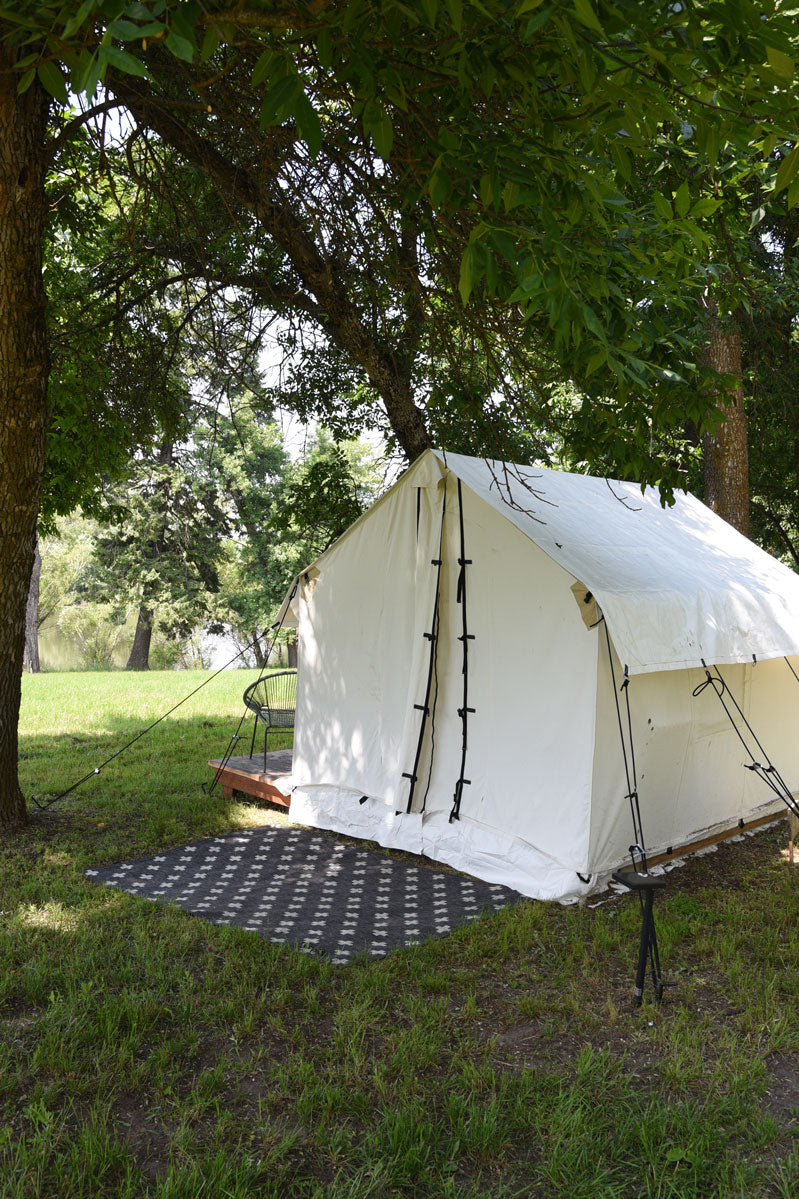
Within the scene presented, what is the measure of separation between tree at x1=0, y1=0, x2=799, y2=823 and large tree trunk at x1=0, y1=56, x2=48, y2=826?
1 centimetres

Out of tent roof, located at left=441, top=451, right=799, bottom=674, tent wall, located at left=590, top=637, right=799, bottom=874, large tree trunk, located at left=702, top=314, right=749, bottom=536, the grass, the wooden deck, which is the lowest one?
the grass

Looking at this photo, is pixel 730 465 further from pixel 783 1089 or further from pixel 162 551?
pixel 162 551

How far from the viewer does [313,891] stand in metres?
5.05

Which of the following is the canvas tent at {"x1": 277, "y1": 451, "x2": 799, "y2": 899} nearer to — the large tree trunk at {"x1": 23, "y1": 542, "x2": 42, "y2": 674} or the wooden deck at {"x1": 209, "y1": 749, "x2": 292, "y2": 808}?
the wooden deck at {"x1": 209, "y1": 749, "x2": 292, "y2": 808}

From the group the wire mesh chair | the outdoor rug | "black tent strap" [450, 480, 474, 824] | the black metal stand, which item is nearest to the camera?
the black metal stand

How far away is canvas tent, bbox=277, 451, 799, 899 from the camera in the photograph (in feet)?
16.0

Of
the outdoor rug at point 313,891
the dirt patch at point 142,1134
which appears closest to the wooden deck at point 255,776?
the outdoor rug at point 313,891

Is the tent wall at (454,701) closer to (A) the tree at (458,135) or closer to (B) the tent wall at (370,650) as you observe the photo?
(B) the tent wall at (370,650)

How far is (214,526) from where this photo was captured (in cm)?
2231

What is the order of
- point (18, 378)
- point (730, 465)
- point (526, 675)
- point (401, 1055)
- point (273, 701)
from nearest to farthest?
1. point (401, 1055)
2. point (526, 675)
3. point (18, 378)
4. point (273, 701)
5. point (730, 465)

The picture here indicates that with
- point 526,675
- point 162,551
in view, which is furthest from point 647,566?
point 162,551

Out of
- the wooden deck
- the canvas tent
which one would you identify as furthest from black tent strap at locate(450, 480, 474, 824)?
the wooden deck

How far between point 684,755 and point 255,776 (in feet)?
10.5

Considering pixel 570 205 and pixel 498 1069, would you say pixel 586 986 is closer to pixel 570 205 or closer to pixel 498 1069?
pixel 498 1069
